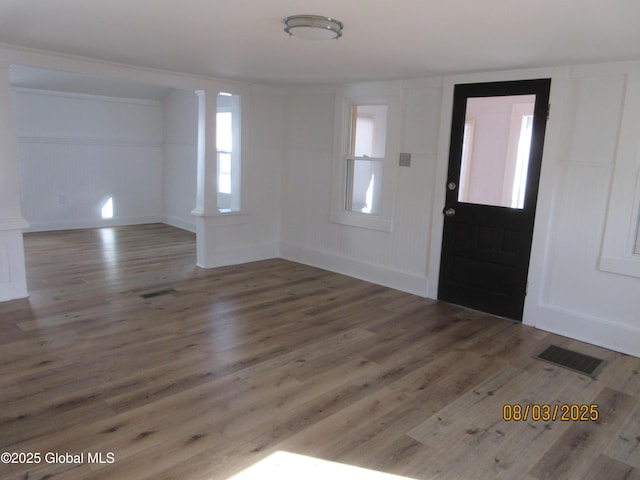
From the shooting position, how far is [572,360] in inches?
135

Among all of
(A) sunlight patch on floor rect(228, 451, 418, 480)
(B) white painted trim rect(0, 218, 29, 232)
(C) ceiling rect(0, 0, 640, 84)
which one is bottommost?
(A) sunlight patch on floor rect(228, 451, 418, 480)

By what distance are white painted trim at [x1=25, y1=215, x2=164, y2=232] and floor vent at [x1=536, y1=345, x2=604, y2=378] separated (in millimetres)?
7001

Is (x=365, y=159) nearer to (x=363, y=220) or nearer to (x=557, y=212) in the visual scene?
(x=363, y=220)

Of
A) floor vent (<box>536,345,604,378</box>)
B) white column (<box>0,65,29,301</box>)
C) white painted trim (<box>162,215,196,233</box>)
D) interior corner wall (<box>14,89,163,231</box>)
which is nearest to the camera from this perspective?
floor vent (<box>536,345,604,378</box>)

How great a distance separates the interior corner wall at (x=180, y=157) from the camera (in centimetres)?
761

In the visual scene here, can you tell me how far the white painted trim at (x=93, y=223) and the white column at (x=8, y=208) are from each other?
11.6 feet

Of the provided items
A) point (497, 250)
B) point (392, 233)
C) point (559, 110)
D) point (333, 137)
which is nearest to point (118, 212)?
point (333, 137)

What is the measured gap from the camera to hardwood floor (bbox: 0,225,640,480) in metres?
2.25

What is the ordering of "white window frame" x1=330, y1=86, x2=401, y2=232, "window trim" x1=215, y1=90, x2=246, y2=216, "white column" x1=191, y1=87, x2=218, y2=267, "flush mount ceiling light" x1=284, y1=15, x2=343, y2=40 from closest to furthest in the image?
"flush mount ceiling light" x1=284, y1=15, x2=343, y2=40, "white window frame" x1=330, y1=86, x2=401, y2=232, "white column" x1=191, y1=87, x2=218, y2=267, "window trim" x1=215, y1=90, x2=246, y2=216

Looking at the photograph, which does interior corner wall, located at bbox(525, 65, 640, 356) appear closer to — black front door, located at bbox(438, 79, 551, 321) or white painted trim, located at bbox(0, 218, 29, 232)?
black front door, located at bbox(438, 79, 551, 321)

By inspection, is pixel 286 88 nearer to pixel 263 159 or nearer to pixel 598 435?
pixel 263 159

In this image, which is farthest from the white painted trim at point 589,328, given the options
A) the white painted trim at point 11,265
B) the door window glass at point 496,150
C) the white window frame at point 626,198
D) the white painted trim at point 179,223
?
the white painted trim at point 179,223

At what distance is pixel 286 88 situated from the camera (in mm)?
5910

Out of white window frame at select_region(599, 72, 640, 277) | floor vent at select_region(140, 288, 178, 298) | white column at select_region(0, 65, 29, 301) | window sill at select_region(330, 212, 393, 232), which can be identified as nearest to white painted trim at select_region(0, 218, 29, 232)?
white column at select_region(0, 65, 29, 301)
